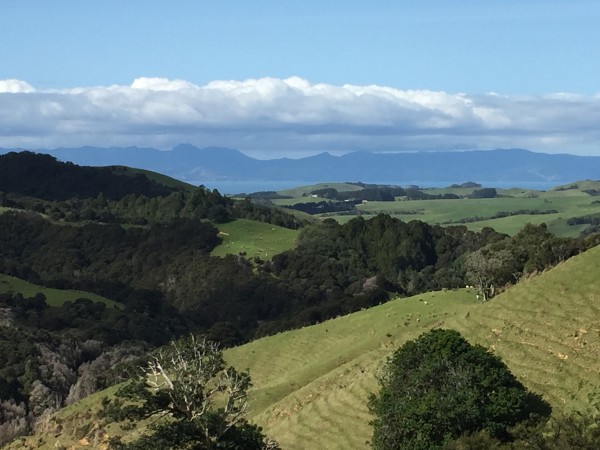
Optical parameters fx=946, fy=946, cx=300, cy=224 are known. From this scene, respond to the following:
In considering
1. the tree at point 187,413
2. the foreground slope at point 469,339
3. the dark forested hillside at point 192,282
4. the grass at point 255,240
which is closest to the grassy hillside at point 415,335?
the foreground slope at point 469,339

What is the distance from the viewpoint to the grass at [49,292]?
13575 cm

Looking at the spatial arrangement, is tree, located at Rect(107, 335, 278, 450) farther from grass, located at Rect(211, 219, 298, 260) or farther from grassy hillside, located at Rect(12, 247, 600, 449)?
grass, located at Rect(211, 219, 298, 260)

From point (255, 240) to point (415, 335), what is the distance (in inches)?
5347

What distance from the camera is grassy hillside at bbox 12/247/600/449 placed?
4025 centimetres

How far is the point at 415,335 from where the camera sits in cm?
5334

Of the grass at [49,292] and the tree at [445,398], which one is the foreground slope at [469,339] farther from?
the grass at [49,292]

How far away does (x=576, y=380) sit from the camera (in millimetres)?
38312

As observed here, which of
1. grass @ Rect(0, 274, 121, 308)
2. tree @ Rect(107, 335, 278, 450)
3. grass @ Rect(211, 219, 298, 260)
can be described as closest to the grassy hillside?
tree @ Rect(107, 335, 278, 450)

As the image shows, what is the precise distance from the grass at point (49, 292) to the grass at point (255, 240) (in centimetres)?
3983

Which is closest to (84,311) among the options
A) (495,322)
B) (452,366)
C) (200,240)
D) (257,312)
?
(257,312)

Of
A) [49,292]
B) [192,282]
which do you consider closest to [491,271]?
[49,292]

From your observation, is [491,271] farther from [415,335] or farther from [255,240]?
[255,240]

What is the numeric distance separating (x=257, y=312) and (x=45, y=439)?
94.7 meters

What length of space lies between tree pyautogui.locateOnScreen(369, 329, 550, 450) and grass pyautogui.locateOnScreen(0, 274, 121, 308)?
102688mm
